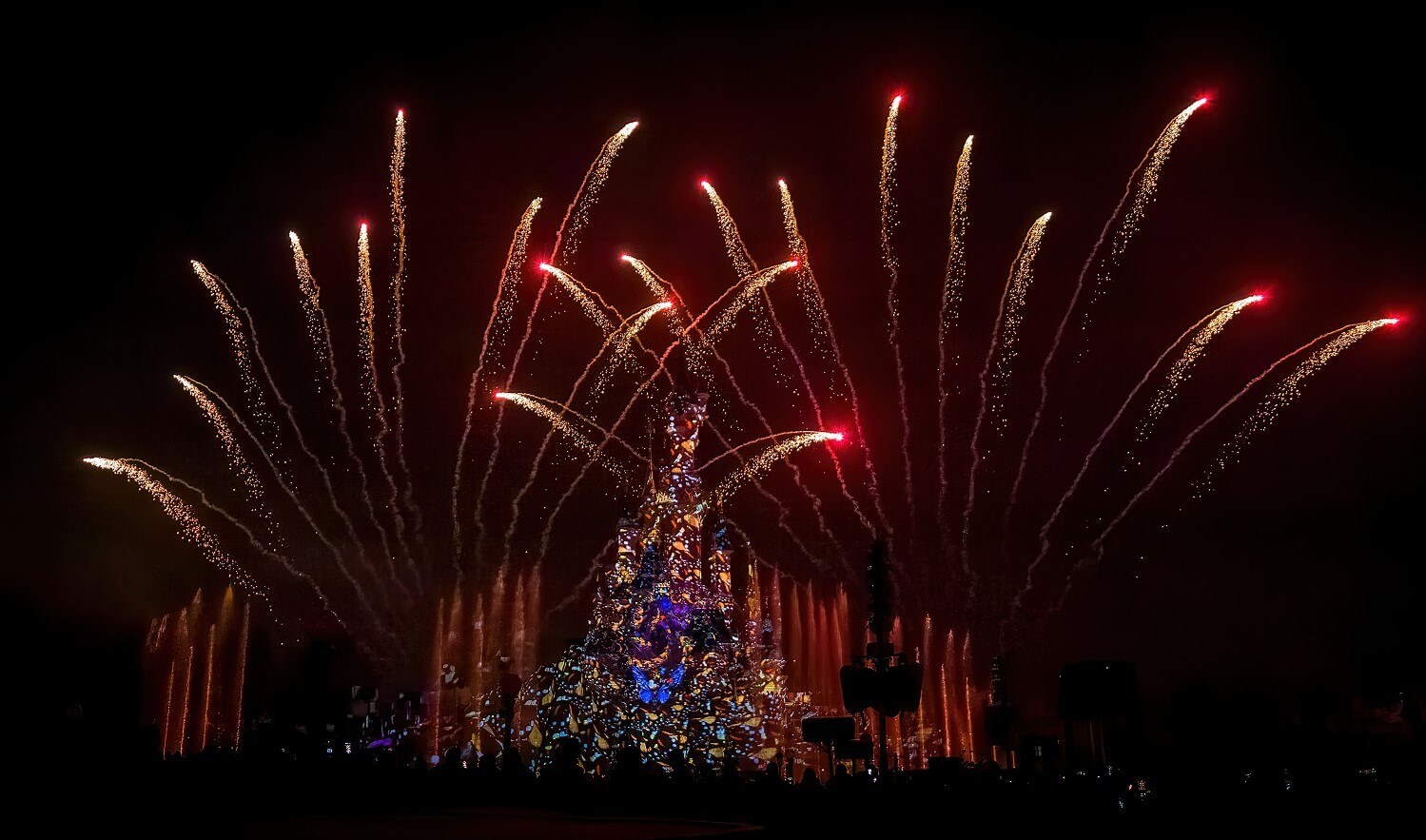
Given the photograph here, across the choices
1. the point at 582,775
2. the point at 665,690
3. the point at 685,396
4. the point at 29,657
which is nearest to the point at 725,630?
the point at 665,690

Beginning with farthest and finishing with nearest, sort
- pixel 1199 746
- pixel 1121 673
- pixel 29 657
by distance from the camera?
pixel 1199 746 → pixel 29 657 → pixel 1121 673

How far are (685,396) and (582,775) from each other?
38.9 feet

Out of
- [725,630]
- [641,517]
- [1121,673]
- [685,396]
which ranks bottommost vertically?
[1121,673]

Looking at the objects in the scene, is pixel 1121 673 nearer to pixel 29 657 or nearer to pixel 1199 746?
pixel 29 657

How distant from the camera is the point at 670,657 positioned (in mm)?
28344

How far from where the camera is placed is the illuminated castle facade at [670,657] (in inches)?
1107

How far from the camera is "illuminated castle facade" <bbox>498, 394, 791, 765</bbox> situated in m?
28.1

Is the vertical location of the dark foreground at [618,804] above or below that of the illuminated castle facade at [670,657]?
below

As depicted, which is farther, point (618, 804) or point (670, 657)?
point (670, 657)

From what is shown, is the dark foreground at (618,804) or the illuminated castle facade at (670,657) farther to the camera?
the illuminated castle facade at (670,657)

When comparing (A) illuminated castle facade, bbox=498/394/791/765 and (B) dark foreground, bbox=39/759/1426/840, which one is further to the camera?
(A) illuminated castle facade, bbox=498/394/791/765

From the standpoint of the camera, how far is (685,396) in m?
29.9

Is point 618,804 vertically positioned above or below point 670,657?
below

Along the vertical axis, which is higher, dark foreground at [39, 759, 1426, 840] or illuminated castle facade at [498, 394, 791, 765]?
illuminated castle facade at [498, 394, 791, 765]
